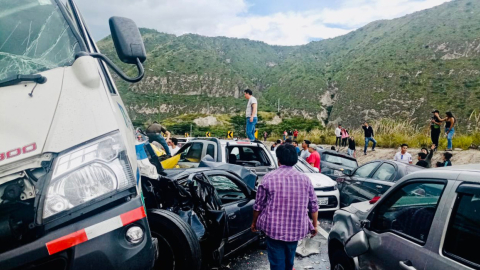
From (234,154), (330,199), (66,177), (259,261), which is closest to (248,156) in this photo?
(234,154)

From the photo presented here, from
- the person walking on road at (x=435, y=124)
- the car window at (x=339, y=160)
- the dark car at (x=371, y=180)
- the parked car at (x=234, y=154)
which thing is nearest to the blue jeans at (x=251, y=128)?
the parked car at (x=234, y=154)

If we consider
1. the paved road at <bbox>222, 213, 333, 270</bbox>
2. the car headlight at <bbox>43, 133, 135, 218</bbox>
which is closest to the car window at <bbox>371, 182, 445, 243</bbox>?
the car headlight at <bbox>43, 133, 135, 218</bbox>

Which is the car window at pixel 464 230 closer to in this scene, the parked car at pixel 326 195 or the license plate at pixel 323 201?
the parked car at pixel 326 195

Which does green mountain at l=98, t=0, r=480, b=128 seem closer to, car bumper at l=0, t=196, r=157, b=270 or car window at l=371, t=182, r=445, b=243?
car window at l=371, t=182, r=445, b=243

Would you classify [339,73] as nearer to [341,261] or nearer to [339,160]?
[339,160]

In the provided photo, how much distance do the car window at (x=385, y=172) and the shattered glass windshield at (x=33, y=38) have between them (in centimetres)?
656

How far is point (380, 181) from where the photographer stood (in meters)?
7.51

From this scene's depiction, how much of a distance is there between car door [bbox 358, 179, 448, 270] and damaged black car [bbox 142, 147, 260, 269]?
1.54 metres

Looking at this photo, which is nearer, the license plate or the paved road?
the paved road

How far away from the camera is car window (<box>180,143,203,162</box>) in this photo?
8766mm

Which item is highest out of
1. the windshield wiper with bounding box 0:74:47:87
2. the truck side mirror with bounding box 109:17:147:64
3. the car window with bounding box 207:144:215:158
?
the truck side mirror with bounding box 109:17:147:64

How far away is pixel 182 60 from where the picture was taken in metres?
112

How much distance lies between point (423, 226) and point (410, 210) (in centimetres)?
35

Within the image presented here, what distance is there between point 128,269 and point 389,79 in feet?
234
